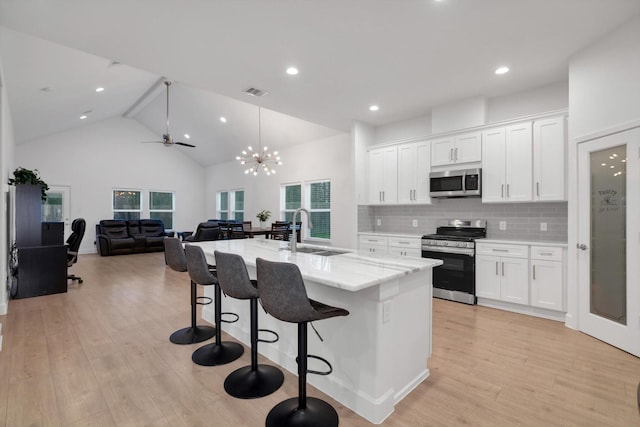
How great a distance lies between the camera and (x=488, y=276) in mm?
4086

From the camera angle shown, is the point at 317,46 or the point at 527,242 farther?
the point at 527,242

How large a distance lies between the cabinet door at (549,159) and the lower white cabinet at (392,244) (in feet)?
5.46

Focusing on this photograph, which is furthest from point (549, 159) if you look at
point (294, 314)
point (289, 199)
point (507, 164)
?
point (289, 199)

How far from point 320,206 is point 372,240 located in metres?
2.87

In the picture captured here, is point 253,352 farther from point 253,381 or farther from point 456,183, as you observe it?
point 456,183

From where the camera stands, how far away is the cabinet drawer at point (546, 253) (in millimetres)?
3609

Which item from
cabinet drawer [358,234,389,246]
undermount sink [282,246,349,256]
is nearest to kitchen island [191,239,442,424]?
undermount sink [282,246,349,256]

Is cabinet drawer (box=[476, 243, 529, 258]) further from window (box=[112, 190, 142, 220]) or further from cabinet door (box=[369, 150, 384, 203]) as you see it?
window (box=[112, 190, 142, 220])

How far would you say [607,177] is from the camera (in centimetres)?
307

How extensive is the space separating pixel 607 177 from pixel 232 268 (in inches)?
140

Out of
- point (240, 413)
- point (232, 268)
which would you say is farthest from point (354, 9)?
point (240, 413)

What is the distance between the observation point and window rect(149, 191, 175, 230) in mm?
10884

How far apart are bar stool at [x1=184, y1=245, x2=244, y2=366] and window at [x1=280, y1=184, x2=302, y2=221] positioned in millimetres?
5985

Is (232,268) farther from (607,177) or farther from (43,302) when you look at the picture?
(43,302)
